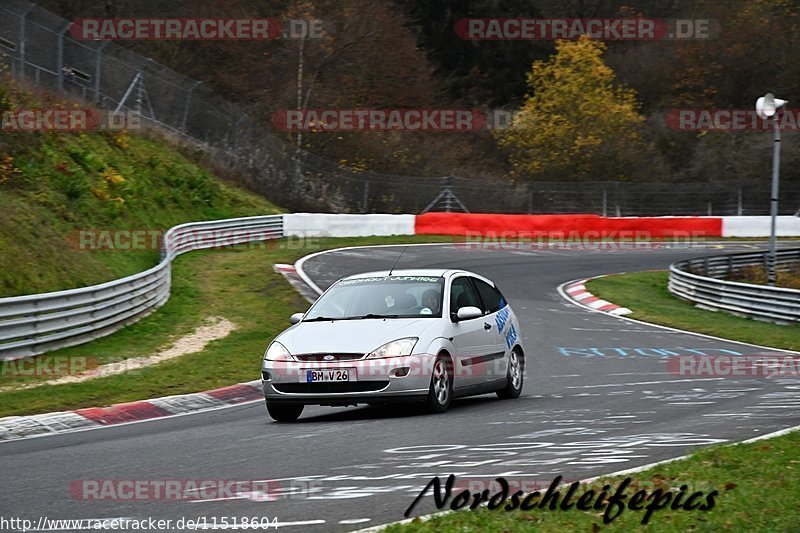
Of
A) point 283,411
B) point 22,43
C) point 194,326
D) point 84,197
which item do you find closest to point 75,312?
point 194,326

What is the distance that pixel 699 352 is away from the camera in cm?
1872

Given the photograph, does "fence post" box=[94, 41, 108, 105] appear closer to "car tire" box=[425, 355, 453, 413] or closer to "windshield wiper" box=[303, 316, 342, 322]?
"windshield wiper" box=[303, 316, 342, 322]

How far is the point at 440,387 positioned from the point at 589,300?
16.9 metres

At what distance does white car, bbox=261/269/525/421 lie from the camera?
433 inches

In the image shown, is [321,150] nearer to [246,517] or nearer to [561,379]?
[561,379]

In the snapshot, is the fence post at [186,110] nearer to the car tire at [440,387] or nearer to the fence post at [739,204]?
the fence post at [739,204]

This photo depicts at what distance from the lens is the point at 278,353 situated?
1136cm

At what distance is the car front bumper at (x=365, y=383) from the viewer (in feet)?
36.0

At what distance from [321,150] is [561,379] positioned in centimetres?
3843

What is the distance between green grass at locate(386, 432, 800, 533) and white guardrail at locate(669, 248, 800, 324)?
17674 millimetres

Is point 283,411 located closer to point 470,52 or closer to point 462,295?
point 462,295

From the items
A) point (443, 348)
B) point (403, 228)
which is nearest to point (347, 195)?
point (403, 228)

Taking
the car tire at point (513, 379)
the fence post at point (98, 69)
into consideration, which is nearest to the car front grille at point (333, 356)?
the car tire at point (513, 379)

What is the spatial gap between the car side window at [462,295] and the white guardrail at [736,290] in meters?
13.2
